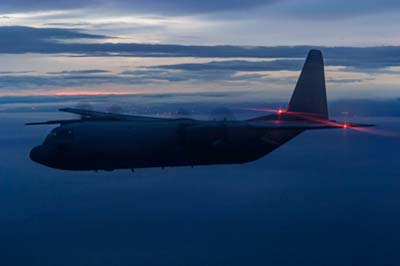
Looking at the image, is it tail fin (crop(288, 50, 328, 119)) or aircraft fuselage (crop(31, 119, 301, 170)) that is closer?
aircraft fuselage (crop(31, 119, 301, 170))

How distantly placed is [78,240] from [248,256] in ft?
107

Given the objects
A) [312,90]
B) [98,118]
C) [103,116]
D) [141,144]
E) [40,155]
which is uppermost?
[312,90]

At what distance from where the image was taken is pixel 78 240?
95.2 meters

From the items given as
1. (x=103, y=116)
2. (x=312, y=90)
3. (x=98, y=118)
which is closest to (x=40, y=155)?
(x=98, y=118)

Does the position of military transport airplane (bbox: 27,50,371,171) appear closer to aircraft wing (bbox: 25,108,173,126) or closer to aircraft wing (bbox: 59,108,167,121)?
aircraft wing (bbox: 25,108,173,126)

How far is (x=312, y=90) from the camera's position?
53.2 metres

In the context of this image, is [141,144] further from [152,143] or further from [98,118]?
A: [98,118]

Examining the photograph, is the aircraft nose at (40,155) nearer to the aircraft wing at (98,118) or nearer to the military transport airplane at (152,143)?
the military transport airplane at (152,143)

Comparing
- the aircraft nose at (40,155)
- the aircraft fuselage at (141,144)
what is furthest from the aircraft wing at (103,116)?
the aircraft nose at (40,155)

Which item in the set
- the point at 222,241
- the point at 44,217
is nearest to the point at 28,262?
the point at 44,217

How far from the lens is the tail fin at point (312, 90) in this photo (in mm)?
53031

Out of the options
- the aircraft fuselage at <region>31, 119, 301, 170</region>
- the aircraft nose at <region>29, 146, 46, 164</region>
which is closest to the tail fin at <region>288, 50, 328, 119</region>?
the aircraft fuselage at <region>31, 119, 301, 170</region>

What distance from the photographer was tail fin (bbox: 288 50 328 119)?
5303 centimetres

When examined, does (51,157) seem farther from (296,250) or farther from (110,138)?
(296,250)
